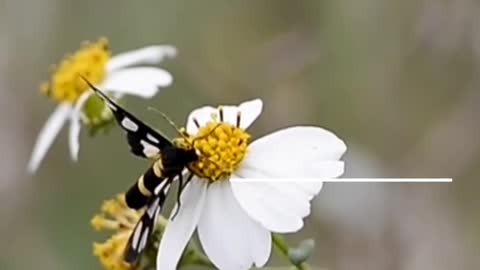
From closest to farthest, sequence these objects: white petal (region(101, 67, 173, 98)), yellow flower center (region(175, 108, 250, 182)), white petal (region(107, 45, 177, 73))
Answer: yellow flower center (region(175, 108, 250, 182)) → white petal (region(101, 67, 173, 98)) → white petal (region(107, 45, 177, 73))

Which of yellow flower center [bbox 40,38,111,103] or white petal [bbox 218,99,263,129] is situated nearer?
white petal [bbox 218,99,263,129]

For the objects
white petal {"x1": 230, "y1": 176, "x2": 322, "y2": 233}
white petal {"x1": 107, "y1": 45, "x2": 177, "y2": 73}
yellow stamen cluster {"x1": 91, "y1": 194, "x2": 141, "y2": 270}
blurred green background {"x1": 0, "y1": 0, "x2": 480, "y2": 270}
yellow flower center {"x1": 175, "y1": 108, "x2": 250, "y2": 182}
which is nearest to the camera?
white petal {"x1": 230, "y1": 176, "x2": 322, "y2": 233}

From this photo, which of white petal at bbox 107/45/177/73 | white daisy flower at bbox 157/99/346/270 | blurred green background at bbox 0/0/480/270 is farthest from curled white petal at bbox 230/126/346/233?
blurred green background at bbox 0/0/480/270

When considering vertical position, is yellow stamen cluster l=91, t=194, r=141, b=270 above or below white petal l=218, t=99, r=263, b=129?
below

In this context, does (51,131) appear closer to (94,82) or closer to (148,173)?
(94,82)

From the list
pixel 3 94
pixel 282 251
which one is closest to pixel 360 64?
pixel 3 94

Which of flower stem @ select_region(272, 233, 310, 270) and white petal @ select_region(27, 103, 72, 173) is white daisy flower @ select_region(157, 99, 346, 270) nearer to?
flower stem @ select_region(272, 233, 310, 270)

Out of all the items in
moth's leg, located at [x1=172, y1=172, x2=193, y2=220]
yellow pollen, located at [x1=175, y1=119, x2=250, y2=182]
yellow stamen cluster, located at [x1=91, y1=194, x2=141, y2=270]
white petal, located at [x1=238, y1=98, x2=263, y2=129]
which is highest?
white petal, located at [x1=238, y1=98, x2=263, y2=129]

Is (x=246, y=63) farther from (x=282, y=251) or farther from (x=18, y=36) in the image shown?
(x=282, y=251)

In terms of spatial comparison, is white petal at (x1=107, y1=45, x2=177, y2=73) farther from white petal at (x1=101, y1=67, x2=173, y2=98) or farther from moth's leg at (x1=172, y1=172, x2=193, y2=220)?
moth's leg at (x1=172, y1=172, x2=193, y2=220)

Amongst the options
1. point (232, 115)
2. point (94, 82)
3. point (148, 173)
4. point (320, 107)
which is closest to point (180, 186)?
point (148, 173)
